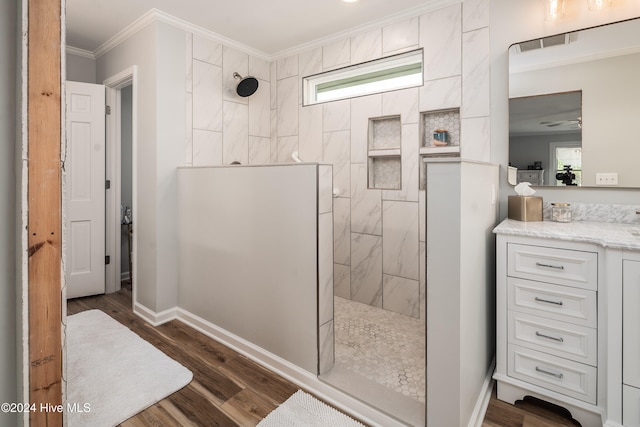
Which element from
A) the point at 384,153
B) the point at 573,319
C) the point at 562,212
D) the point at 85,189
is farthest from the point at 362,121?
the point at 85,189

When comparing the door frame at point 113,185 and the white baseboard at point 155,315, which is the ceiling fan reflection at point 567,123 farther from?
the door frame at point 113,185

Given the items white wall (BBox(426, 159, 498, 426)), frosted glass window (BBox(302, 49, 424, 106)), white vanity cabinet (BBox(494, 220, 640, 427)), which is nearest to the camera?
white wall (BBox(426, 159, 498, 426))

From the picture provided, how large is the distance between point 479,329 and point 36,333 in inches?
73.1

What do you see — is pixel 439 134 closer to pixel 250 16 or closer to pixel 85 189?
pixel 250 16

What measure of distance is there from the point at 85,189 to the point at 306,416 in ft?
10.4

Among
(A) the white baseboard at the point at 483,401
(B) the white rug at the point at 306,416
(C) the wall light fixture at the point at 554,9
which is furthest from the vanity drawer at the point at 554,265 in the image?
(C) the wall light fixture at the point at 554,9

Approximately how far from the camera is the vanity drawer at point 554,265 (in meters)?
1.62

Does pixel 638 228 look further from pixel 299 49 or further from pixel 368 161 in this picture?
pixel 299 49

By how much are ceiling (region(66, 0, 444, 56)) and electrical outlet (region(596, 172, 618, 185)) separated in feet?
5.59

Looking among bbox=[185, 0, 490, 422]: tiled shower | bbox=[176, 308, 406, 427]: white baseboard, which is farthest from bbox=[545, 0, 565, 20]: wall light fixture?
bbox=[176, 308, 406, 427]: white baseboard

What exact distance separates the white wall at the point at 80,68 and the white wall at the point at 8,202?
10.7ft

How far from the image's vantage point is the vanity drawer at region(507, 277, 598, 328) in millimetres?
1624

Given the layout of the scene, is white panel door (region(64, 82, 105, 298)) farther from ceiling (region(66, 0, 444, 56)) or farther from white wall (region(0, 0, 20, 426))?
white wall (region(0, 0, 20, 426))

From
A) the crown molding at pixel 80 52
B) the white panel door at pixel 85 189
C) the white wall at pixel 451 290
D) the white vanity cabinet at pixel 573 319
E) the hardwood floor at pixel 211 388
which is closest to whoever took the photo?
the white wall at pixel 451 290
